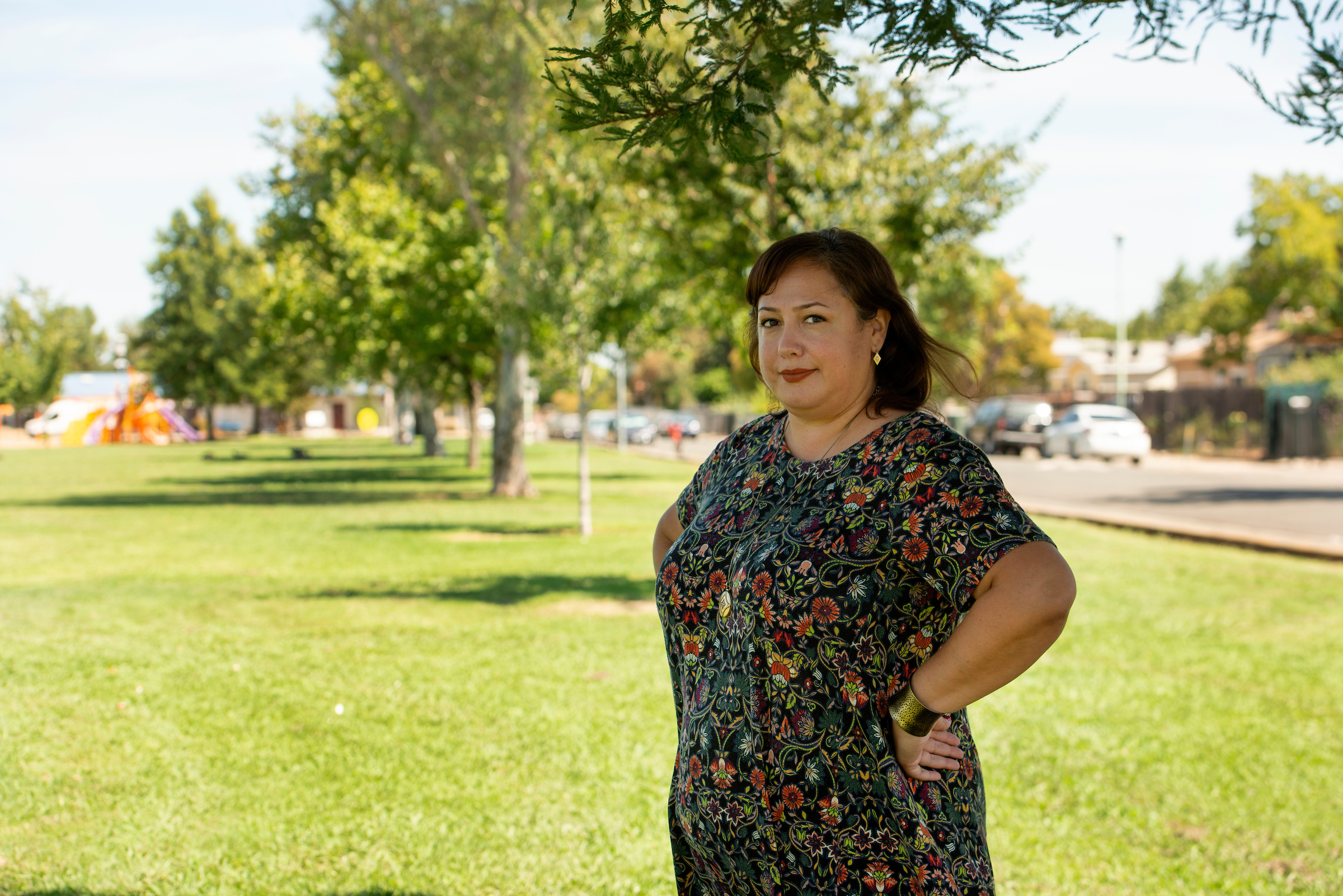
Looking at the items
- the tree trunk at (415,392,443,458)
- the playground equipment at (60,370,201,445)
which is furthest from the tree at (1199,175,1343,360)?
the playground equipment at (60,370,201,445)

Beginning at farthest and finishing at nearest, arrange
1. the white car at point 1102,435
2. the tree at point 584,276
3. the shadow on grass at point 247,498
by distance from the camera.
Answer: the white car at point 1102,435, the shadow on grass at point 247,498, the tree at point 584,276

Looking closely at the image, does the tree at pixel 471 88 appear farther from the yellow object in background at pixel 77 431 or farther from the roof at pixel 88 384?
the roof at pixel 88 384

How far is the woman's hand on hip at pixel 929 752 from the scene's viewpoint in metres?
2.05

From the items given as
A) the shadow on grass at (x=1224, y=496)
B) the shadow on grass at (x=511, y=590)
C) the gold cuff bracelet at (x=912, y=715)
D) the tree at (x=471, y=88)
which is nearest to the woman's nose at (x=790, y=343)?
the gold cuff bracelet at (x=912, y=715)

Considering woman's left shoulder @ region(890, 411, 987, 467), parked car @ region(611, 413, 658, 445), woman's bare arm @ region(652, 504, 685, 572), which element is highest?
woman's left shoulder @ region(890, 411, 987, 467)

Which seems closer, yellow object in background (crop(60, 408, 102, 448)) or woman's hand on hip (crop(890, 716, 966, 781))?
woman's hand on hip (crop(890, 716, 966, 781))

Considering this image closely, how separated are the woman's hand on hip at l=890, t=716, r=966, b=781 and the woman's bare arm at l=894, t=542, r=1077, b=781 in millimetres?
102

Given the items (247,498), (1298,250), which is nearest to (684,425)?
(1298,250)

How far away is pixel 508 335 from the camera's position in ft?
55.2

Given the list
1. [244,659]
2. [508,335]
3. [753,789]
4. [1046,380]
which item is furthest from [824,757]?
[1046,380]

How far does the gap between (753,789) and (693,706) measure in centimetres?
23

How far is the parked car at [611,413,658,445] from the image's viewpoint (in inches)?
2167

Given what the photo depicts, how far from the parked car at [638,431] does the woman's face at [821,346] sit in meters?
51.4

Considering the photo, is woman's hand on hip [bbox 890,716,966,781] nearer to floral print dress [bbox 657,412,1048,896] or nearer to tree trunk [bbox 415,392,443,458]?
floral print dress [bbox 657,412,1048,896]
